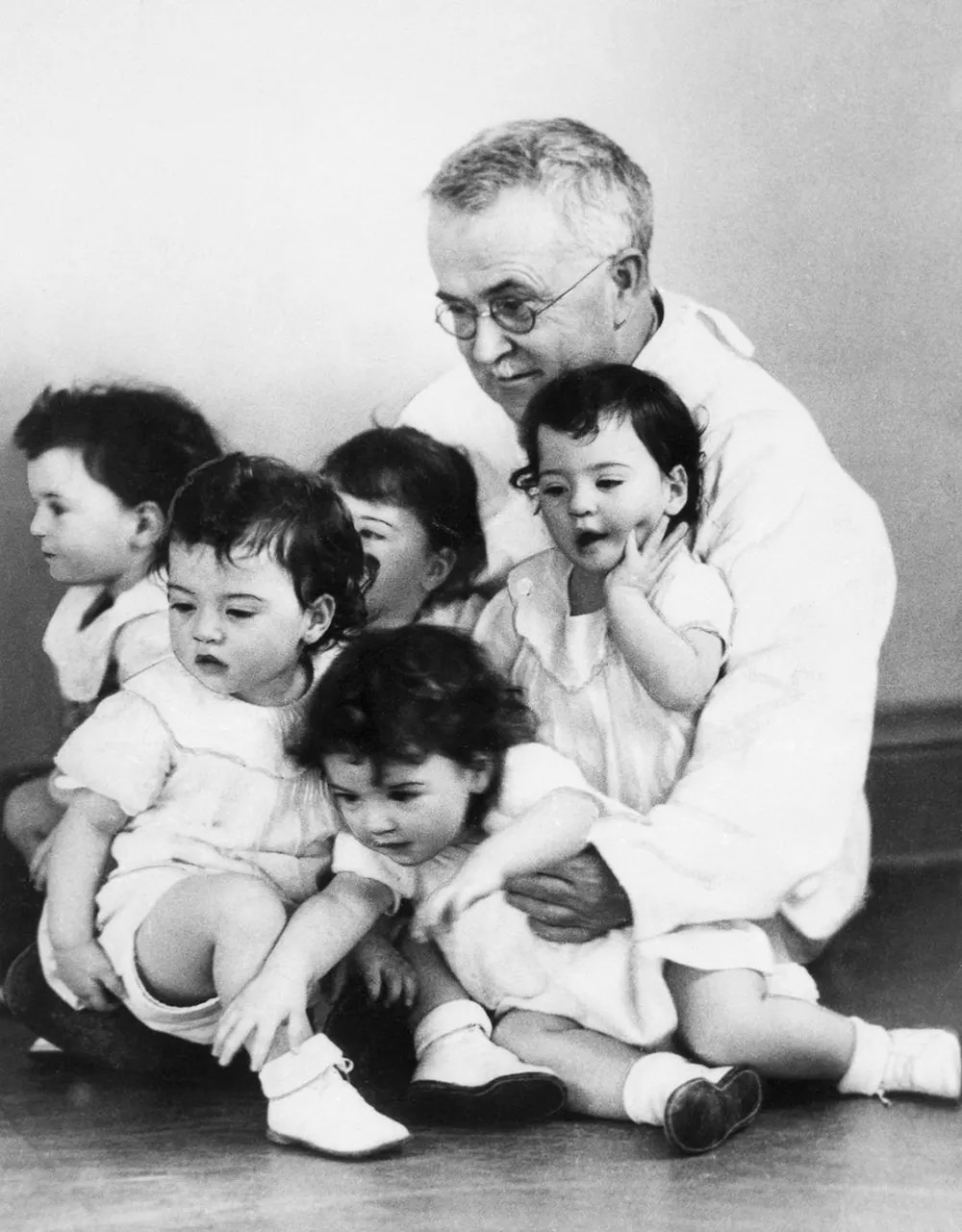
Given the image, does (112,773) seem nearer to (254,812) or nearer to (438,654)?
(254,812)

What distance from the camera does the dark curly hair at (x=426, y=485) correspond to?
7.89ft

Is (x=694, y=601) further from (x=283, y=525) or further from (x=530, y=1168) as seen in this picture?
(x=530, y=1168)

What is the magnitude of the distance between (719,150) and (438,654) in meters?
0.89

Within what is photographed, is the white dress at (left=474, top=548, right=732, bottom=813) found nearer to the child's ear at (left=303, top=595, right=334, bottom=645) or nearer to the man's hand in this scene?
the man's hand

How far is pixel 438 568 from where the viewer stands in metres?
2.46

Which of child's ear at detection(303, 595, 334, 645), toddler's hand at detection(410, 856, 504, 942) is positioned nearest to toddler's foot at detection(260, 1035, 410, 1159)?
toddler's hand at detection(410, 856, 504, 942)

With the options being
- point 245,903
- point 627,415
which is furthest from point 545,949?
point 627,415

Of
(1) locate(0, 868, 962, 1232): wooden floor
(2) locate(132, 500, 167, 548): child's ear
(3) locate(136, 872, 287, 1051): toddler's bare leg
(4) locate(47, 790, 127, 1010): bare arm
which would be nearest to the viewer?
(1) locate(0, 868, 962, 1232): wooden floor

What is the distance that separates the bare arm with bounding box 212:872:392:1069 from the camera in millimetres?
2117

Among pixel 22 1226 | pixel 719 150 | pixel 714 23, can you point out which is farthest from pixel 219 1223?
pixel 714 23

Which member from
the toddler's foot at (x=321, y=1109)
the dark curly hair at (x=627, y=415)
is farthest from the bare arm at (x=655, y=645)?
the toddler's foot at (x=321, y=1109)

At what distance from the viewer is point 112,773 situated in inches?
90.8

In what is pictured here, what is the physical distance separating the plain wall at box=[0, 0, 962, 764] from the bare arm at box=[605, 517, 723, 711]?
0.34 m

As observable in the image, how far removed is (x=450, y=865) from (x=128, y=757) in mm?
496
